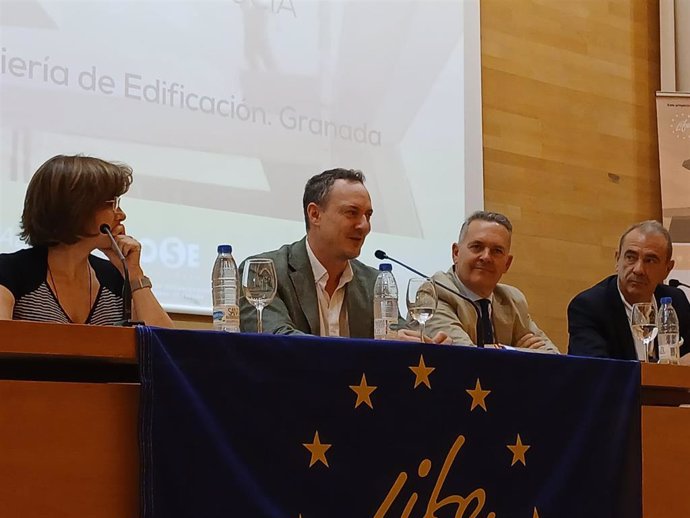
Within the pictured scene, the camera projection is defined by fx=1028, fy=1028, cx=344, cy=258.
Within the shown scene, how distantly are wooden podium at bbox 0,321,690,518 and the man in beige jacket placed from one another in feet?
4.70

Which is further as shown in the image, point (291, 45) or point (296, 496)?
point (291, 45)

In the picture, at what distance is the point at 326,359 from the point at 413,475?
0.95 feet

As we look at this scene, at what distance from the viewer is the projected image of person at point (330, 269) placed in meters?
2.82

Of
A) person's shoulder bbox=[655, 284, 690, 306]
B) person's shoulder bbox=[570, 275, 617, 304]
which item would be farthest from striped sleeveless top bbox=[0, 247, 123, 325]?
person's shoulder bbox=[655, 284, 690, 306]

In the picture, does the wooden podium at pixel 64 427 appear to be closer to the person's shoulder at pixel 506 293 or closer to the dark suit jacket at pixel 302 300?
the dark suit jacket at pixel 302 300

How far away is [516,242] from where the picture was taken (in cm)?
506

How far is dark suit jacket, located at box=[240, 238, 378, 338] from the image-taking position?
107 inches

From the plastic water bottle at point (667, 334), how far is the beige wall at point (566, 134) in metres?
2.16

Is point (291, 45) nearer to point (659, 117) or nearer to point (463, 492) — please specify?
point (659, 117)

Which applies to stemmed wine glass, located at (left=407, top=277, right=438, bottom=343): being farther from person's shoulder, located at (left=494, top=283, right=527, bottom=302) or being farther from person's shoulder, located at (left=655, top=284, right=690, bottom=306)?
person's shoulder, located at (left=655, top=284, right=690, bottom=306)

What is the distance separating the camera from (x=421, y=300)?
2.51 meters

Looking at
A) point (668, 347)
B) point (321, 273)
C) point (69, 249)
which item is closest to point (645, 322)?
point (668, 347)

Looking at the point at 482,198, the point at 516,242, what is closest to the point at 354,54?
the point at 482,198

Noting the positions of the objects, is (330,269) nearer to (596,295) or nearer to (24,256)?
(24,256)
